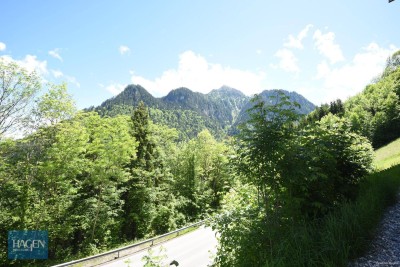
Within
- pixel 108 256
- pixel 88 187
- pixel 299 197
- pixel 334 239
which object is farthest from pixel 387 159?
pixel 88 187

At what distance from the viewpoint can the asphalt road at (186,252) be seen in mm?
14969

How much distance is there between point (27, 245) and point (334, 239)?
22.6 m

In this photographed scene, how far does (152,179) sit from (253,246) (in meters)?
25.6

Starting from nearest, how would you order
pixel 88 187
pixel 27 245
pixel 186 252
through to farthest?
pixel 186 252, pixel 27 245, pixel 88 187

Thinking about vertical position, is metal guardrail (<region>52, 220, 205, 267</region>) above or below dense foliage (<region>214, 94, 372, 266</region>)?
below

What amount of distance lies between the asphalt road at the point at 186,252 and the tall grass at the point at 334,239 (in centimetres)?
861

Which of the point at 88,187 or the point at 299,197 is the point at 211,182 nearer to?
the point at 88,187

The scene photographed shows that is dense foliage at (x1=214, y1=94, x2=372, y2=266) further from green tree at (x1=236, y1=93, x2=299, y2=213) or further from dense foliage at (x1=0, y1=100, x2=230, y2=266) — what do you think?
dense foliage at (x1=0, y1=100, x2=230, y2=266)

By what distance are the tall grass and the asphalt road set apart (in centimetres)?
861

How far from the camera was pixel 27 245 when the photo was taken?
19516 millimetres

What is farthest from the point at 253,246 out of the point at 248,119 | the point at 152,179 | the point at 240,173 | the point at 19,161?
the point at 152,179

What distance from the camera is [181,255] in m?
16.7

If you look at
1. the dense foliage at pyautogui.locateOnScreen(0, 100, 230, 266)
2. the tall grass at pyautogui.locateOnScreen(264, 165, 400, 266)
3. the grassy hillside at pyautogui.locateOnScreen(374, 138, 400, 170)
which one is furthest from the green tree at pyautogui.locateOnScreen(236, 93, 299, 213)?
the grassy hillside at pyautogui.locateOnScreen(374, 138, 400, 170)

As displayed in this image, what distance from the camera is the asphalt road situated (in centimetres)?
1497
